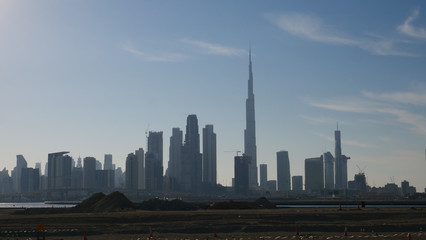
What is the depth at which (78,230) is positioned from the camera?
7019 centimetres

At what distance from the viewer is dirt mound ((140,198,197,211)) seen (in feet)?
420

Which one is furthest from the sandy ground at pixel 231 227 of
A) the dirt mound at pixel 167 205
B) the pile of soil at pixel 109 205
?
the dirt mound at pixel 167 205

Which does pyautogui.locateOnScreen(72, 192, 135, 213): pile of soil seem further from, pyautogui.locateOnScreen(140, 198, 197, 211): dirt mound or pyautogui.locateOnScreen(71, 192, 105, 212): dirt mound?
pyautogui.locateOnScreen(140, 198, 197, 211): dirt mound

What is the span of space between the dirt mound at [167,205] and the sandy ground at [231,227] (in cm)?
4053

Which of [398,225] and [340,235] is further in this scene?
[398,225]

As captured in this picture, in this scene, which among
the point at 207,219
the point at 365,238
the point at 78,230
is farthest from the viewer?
the point at 207,219

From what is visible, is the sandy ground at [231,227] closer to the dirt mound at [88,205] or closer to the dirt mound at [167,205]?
the dirt mound at [88,205]

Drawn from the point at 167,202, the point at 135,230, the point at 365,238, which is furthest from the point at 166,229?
the point at 167,202

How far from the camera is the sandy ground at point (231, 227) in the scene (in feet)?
196

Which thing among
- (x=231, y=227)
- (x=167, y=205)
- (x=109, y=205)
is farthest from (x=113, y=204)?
(x=231, y=227)

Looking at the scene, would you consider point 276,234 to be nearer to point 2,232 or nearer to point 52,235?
point 52,235

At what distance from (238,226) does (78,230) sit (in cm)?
1937

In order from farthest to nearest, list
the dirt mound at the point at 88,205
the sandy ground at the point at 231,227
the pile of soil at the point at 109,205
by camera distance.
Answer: the dirt mound at the point at 88,205 < the pile of soil at the point at 109,205 < the sandy ground at the point at 231,227

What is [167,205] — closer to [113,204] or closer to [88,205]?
[113,204]
